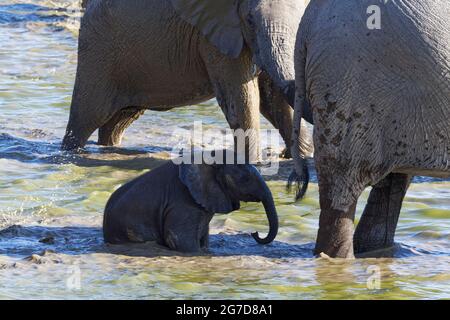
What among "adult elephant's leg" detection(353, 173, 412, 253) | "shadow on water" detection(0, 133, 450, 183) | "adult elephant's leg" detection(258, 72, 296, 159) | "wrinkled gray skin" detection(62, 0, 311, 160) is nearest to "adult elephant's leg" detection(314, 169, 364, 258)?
"adult elephant's leg" detection(353, 173, 412, 253)

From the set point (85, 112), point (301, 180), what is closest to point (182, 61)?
point (85, 112)

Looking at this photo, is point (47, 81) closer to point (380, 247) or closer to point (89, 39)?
point (89, 39)

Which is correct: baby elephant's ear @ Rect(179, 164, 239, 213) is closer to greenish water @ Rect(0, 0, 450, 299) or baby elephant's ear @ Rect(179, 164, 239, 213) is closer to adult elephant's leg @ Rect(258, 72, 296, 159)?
greenish water @ Rect(0, 0, 450, 299)

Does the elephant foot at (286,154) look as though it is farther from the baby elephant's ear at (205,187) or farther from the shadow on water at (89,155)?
the baby elephant's ear at (205,187)

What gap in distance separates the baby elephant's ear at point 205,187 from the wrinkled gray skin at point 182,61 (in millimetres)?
1455

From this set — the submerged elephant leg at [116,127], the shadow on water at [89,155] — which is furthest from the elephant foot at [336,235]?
the submerged elephant leg at [116,127]

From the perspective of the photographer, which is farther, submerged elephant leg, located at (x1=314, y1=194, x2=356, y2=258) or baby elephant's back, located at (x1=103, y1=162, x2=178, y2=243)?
baby elephant's back, located at (x1=103, y1=162, x2=178, y2=243)

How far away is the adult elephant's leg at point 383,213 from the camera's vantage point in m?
7.08

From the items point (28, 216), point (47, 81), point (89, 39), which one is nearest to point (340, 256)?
point (28, 216)

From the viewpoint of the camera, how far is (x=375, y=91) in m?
6.29

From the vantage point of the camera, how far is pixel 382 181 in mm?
7078

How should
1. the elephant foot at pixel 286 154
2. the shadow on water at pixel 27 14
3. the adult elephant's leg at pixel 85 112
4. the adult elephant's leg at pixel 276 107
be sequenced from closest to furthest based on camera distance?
the adult elephant's leg at pixel 276 107 → the elephant foot at pixel 286 154 → the adult elephant's leg at pixel 85 112 → the shadow on water at pixel 27 14

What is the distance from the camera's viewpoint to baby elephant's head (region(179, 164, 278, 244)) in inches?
272

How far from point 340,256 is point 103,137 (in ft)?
13.9
